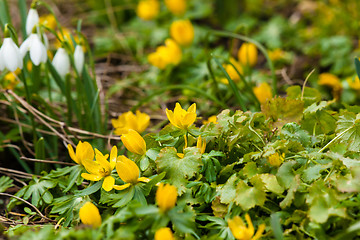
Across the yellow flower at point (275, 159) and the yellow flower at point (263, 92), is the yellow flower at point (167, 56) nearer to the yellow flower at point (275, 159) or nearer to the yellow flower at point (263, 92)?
the yellow flower at point (263, 92)

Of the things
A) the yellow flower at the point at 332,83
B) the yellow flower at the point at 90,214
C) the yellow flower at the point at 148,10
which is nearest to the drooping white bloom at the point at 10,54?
the yellow flower at the point at 90,214

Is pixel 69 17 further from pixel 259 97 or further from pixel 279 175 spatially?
pixel 279 175

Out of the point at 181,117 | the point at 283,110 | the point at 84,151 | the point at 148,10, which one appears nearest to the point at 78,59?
the point at 84,151

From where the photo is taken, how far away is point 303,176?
118cm

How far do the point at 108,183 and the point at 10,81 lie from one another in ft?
3.22

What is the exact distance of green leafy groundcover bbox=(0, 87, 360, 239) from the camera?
1.05m

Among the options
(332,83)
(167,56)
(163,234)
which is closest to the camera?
(163,234)

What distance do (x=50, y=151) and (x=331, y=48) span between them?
213 centimetres

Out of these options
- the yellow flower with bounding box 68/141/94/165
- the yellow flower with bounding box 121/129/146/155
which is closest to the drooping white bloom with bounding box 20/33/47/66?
the yellow flower with bounding box 68/141/94/165

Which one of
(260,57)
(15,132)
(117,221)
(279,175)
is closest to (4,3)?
(15,132)

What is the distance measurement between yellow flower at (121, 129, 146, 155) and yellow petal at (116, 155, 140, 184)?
8 centimetres

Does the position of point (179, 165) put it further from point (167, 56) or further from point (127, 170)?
point (167, 56)

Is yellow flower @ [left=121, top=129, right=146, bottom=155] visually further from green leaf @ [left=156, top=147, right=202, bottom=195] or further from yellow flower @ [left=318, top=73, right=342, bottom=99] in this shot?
yellow flower @ [left=318, top=73, right=342, bottom=99]

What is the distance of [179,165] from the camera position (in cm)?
123
